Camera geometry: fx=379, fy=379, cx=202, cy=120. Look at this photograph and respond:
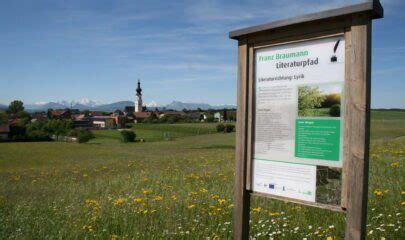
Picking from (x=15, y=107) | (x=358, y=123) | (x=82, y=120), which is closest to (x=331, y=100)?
(x=358, y=123)

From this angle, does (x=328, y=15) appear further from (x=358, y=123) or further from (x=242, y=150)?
(x=242, y=150)

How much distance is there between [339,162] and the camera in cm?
357

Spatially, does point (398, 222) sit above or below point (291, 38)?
below

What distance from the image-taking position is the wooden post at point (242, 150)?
177 inches

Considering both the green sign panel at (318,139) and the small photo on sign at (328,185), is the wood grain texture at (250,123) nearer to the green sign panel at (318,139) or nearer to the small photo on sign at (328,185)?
the green sign panel at (318,139)

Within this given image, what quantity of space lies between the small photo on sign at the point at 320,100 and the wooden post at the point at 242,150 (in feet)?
2.54

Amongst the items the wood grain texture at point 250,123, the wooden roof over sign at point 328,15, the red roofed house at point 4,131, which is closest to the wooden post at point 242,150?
the wood grain texture at point 250,123

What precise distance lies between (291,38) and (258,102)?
797 mm

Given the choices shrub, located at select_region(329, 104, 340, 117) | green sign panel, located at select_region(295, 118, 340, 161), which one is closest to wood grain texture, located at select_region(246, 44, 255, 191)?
green sign panel, located at select_region(295, 118, 340, 161)

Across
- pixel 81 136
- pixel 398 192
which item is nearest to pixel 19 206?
pixel 398 192

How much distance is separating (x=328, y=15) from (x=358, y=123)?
41.7 inches

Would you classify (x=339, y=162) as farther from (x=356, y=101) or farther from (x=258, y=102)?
(x=258, y=102)

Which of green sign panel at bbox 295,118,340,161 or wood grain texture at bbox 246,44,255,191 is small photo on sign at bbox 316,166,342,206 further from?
wood grain texture at bbox 246,44,255,191

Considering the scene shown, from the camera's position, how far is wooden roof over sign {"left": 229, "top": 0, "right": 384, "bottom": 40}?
333 centimetres
